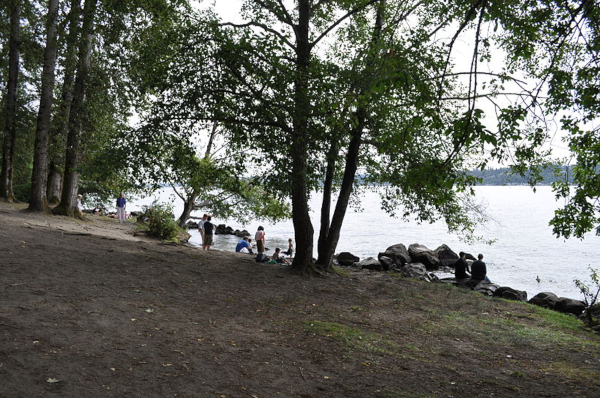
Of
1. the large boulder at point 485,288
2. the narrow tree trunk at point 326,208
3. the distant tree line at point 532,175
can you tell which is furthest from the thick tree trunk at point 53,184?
the distant tree line at point 532,175

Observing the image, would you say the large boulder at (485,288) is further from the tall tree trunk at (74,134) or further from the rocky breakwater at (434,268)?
the tall tree trunk at (74,134)

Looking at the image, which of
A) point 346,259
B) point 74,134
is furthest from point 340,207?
point 74,134

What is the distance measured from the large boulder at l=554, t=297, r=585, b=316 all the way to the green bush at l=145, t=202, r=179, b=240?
17895 millimetres

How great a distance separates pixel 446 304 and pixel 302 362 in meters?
7.95

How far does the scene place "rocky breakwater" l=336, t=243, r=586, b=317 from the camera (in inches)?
734

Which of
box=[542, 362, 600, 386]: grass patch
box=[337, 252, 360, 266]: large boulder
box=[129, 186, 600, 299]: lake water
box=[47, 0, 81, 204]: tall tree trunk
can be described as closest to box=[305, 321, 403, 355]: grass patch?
box=[542, 362, 600, 386]: grass patch

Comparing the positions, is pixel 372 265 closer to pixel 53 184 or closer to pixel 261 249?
pixel 261 249

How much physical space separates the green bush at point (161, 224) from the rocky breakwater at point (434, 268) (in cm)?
994

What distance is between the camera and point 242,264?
636 inches

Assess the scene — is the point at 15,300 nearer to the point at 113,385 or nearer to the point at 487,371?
the point at 113,385

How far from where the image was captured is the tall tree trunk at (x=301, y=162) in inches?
526

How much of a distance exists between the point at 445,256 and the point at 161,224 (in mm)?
19696

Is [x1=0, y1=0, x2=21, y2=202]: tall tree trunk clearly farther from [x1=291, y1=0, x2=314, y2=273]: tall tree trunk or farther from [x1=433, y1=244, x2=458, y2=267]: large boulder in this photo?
[x1=433, y1=244, x2=458, y2=267]: large boulder

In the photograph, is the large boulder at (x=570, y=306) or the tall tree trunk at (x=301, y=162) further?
the large boulder at (x=570, y=306)
